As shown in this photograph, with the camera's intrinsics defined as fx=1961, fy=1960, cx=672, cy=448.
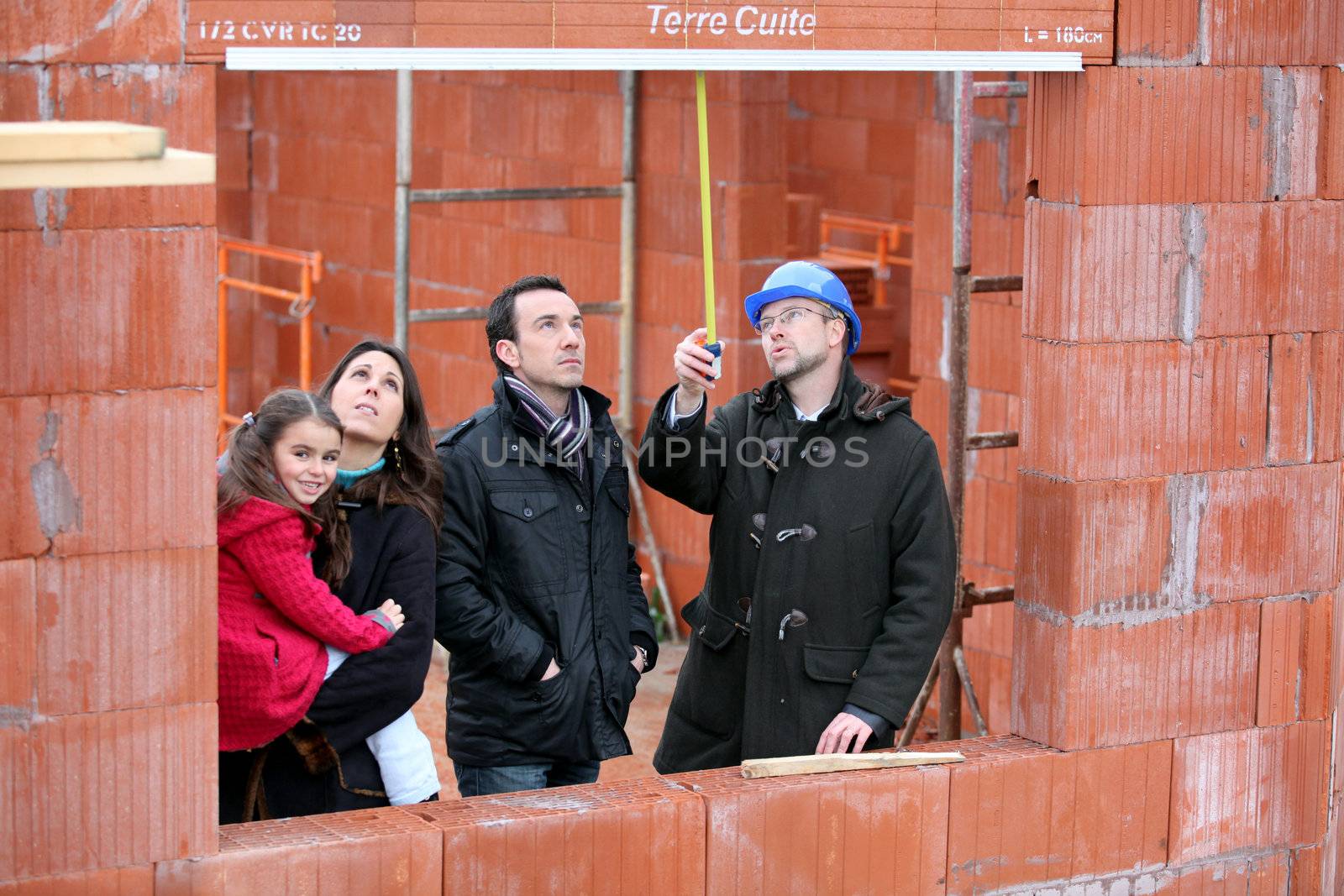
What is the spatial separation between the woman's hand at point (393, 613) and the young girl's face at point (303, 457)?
0.30 metres

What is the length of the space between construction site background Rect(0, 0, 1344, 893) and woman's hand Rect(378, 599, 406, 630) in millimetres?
435

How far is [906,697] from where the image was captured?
15.5 ft

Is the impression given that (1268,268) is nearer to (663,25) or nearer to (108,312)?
(663,25)

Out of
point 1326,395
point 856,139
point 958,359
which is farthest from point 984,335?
point 856,139

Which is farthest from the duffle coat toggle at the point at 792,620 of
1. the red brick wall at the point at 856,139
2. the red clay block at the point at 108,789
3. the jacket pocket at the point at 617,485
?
the red brick wall at the point at 856,139

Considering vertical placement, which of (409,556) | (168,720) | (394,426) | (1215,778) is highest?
(394,426)

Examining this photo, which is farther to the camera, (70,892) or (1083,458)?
(1083,458)

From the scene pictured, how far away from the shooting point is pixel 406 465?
454 cm

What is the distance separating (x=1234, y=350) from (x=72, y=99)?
289 centimetres

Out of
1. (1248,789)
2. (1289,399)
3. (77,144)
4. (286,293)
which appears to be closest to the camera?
(77,144)

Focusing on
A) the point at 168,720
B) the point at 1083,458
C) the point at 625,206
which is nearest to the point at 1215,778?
the point at 1083,458

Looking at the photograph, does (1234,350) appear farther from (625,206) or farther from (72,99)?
(625,206)

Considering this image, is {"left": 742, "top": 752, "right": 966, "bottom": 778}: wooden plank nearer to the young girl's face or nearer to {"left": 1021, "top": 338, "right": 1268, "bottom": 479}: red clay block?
{"left": 1021, "top": 338, "right": 1268, "bottom": 479}: red clay block

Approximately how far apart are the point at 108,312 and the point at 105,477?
329mm
